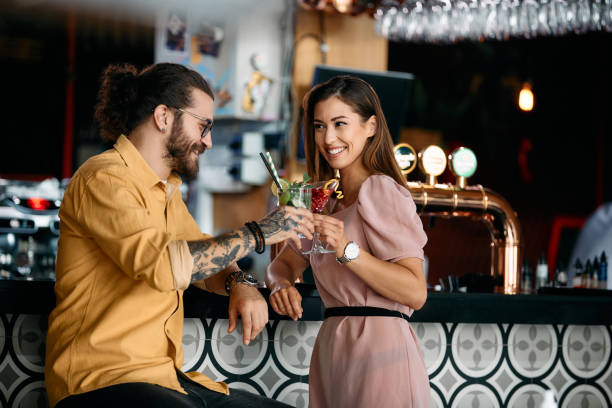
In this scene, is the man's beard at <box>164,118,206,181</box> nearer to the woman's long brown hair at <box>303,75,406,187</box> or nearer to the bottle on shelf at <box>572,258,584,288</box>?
the woman's long brown hair at <box>303,75,406,187</box>

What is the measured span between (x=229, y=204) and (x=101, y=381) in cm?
389

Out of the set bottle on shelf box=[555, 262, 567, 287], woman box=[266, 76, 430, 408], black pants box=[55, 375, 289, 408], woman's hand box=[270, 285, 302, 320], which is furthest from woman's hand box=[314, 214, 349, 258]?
bottle on shelf box=[555, 262, 567, 287]

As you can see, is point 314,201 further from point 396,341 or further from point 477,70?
point 477,70

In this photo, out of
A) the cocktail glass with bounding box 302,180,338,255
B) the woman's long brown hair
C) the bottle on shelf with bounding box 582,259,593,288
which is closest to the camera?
the cocktail glass with bounding box 302,180,338,255

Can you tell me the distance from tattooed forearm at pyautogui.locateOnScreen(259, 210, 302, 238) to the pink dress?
8.2 inches

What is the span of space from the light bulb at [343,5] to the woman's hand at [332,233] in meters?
2.96

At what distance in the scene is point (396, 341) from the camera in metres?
1.80

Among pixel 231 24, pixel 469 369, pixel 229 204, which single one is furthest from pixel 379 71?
pixel 469 369

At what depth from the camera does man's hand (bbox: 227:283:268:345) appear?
1.84 meters

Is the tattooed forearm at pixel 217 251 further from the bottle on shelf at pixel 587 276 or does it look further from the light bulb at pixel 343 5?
the light bulb at pixel 343 5

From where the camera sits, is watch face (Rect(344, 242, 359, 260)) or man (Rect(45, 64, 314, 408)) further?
watch face (Rect(344, 242, 359, 260))

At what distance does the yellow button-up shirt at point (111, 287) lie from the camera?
1562 mm

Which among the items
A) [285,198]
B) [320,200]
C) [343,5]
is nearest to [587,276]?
[320,200]

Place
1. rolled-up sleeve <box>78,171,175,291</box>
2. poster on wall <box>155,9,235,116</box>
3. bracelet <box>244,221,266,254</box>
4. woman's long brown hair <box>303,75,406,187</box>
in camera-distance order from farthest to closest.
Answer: poster on wall <box>155,9,235,116</box>, woman's long brown hair <box>303,75,406,187</box>, bracelet <box>244,221,266,254</box>, rolled-up sleeve <box>78,171,175,291</box>
